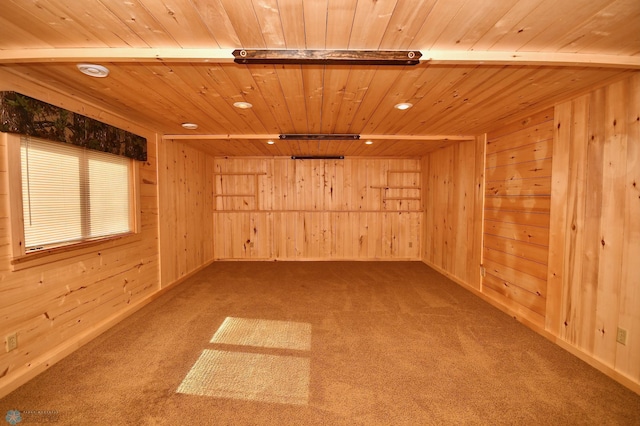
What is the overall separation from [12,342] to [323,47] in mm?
2882

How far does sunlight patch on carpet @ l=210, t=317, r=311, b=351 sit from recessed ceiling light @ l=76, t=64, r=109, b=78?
2324 millimetres

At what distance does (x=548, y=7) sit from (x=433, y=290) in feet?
11.0

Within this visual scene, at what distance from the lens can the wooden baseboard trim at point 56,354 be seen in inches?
70.2

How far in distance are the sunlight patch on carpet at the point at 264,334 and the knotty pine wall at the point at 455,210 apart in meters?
2.59

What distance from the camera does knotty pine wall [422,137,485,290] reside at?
12.1 feet

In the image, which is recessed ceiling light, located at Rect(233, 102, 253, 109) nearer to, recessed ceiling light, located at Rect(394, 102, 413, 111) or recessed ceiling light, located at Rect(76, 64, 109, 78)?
recessed ceiling light, located at Rect(76, 64, 109, 78)

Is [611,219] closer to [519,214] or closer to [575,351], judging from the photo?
[519,214]

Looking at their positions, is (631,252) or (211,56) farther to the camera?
(631,252)

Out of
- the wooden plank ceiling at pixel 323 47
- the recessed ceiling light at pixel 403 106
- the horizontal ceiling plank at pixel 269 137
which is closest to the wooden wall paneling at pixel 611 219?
the wooden plank ceiling at pixel 323 47

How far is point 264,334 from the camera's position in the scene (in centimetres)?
256

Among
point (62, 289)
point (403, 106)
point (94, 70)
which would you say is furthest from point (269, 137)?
point (62, 289)

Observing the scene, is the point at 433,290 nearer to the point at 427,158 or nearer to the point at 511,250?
the point at 511,250

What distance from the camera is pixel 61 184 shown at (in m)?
2.20

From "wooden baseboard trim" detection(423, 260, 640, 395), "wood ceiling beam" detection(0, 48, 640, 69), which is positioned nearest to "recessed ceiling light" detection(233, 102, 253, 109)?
"wood ceiling beam" detection(0, 48, 640, 69)
